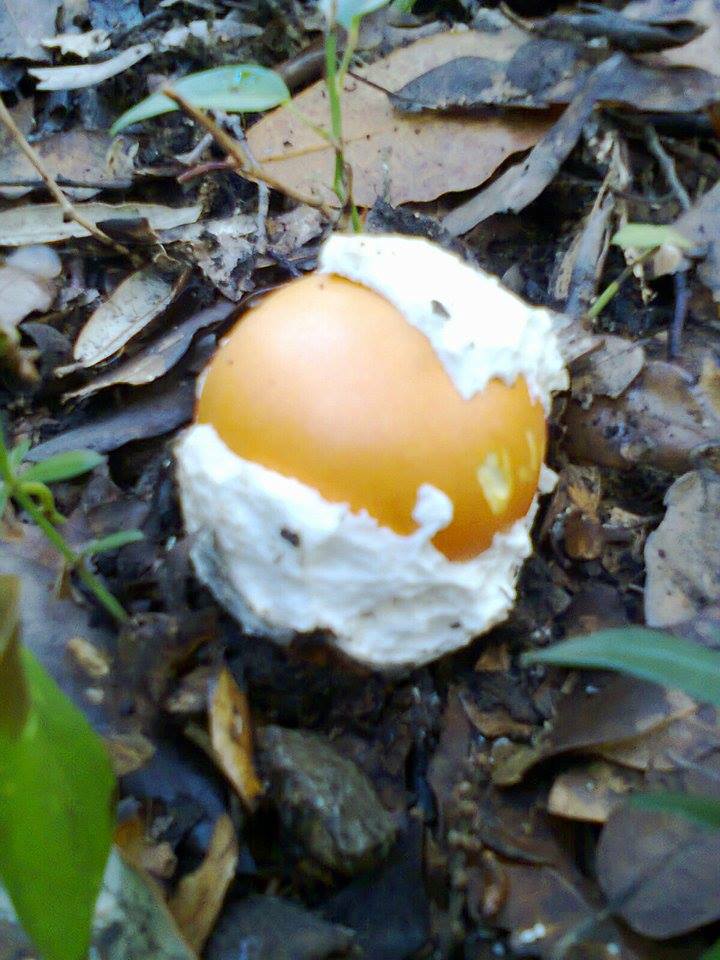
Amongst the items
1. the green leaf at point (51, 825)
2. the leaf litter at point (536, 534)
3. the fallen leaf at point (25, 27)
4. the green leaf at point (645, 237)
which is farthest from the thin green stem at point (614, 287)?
the fallen leaf at point (25, 27)

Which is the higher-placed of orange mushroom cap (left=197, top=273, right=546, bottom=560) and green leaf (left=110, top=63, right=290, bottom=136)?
green leaf (left=110, top=63, right=290, bottom=136)

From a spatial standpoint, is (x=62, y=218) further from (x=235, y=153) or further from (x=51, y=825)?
(x=51, y=825)

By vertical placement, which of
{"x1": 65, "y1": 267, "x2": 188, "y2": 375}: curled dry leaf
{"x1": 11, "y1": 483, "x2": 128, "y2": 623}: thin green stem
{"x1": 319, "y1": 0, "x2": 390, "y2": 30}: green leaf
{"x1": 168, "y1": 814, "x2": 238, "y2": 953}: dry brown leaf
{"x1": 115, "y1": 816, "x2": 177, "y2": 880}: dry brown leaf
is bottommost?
{"x1": 168, "y1": 814, "x2": 238, "y2": 953}: dry brown leaf

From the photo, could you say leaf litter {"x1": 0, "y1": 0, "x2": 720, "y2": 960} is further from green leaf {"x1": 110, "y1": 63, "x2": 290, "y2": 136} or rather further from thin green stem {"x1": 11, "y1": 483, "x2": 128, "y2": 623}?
green leaf {"x1": 110, "y1": 63, "x2": 290, "y2": 136}

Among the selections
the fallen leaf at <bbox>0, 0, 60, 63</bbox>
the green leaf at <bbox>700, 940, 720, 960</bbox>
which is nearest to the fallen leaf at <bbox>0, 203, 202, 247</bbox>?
the fallen leaf at <bbox>0, 0, 60, 63</bbox>

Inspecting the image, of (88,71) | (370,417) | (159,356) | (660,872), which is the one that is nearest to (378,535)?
(370,417)

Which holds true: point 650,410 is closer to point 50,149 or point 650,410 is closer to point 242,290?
point 242,290
